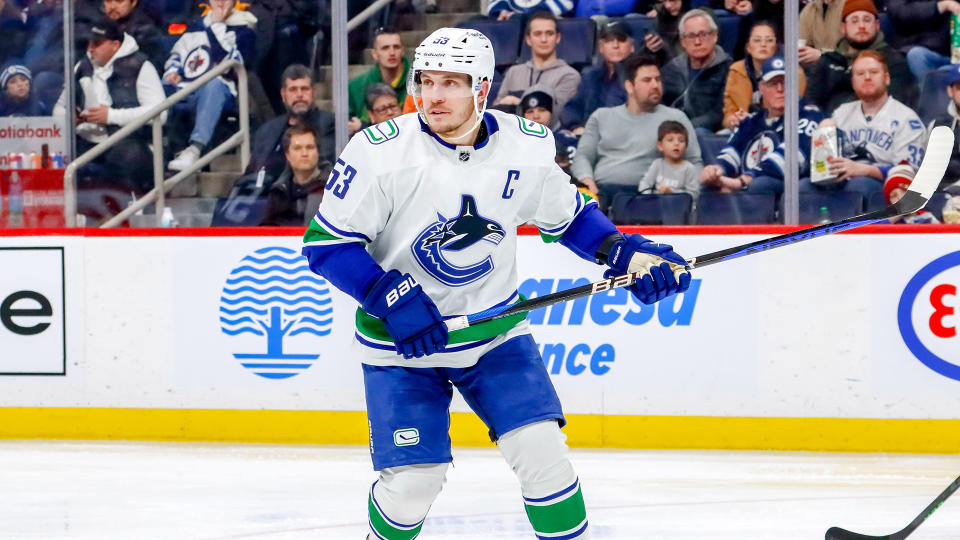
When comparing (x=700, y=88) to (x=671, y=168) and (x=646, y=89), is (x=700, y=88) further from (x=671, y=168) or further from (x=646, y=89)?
(x=671, y=168)

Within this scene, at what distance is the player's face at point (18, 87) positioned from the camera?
5434 millimetres

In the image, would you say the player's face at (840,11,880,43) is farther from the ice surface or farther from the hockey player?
the hockey player

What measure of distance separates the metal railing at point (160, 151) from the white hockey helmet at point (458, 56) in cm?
288

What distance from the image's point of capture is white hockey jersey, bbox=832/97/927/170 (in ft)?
16.4

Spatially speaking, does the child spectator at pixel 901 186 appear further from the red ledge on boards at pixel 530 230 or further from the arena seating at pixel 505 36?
the arena seating at pixel 505 36

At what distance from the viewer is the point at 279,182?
17.3 feet

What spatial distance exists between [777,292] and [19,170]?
2.92 metres

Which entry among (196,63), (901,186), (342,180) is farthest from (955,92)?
(342,180)

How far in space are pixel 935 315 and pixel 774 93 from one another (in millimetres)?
1007

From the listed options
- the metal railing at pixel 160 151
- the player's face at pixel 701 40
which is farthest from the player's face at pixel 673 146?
the metal railing at pixel 160 151

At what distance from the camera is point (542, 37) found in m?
5.32

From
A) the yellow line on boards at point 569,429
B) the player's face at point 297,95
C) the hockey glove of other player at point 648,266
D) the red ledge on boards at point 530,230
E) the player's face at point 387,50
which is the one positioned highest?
the player's face at point 387,50

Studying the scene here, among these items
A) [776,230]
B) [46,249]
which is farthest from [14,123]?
[776,230]

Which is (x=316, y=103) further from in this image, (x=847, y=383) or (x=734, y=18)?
(x=847, y=383)
